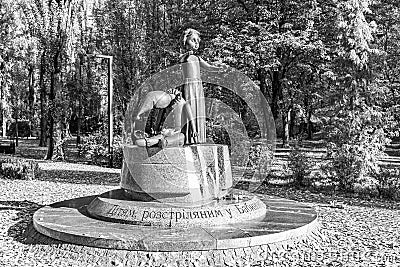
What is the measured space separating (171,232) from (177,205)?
1112 mm

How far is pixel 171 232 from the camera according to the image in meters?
7.24

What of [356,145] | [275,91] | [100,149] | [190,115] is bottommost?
[356,145]

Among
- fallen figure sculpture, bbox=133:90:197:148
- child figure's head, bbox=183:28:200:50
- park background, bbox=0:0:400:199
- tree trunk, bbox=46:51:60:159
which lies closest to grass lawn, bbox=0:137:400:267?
park background, bbox=0:0:400:199

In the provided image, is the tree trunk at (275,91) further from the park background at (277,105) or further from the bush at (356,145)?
the bush at (356,145)

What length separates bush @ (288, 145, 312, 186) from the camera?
15.5 metres

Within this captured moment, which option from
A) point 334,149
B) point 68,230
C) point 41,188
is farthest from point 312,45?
point 68,230

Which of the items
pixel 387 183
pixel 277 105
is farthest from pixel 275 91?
pixel 387 183

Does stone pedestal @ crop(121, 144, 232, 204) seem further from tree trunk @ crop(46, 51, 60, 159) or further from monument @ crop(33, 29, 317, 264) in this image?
tree trunk @ crop(46, 51, 60, 159)

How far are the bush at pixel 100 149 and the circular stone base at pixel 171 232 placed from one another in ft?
41.6

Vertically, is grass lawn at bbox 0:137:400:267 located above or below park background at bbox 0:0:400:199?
below

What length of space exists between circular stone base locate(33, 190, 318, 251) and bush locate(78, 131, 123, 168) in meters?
12.7

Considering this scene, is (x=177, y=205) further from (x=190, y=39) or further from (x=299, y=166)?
(x=299, y=166)

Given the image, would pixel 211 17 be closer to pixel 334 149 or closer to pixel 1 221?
pixel 334 149

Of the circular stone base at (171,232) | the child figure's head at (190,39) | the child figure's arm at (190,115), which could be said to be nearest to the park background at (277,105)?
the circular stone base at (171,232)
